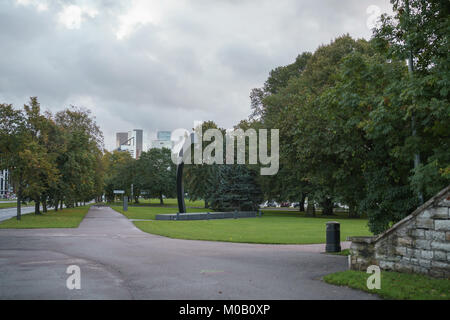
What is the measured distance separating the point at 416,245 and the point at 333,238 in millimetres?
5194

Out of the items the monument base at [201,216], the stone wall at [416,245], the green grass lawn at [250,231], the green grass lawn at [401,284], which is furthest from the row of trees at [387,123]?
the monument base at [201,216]

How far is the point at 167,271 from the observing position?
9.01m

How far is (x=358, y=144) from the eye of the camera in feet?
35.2

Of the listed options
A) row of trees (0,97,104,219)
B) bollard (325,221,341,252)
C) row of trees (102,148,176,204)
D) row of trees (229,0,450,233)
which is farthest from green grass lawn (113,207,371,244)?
row of trees (102,148,176,204)

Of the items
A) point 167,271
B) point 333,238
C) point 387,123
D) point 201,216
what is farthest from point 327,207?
point 167,271

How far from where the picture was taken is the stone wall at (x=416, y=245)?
7461 mm

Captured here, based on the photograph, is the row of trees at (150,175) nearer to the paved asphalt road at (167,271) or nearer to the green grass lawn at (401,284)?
the paved asphalt road at (167,271)

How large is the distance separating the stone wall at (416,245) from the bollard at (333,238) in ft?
13.2

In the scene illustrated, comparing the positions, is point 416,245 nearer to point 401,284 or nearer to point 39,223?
point 401,284

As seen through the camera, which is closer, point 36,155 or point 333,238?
point 333,238

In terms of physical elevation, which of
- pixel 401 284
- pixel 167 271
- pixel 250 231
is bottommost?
pixel 250 231

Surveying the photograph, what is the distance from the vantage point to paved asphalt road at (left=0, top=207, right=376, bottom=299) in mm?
6860

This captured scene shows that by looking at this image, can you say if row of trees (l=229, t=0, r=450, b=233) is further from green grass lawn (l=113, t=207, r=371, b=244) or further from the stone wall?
green grass lawn (l=113, t=207, r=371, b=244)

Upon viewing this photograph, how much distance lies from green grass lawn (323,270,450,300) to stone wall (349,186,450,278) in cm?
26
